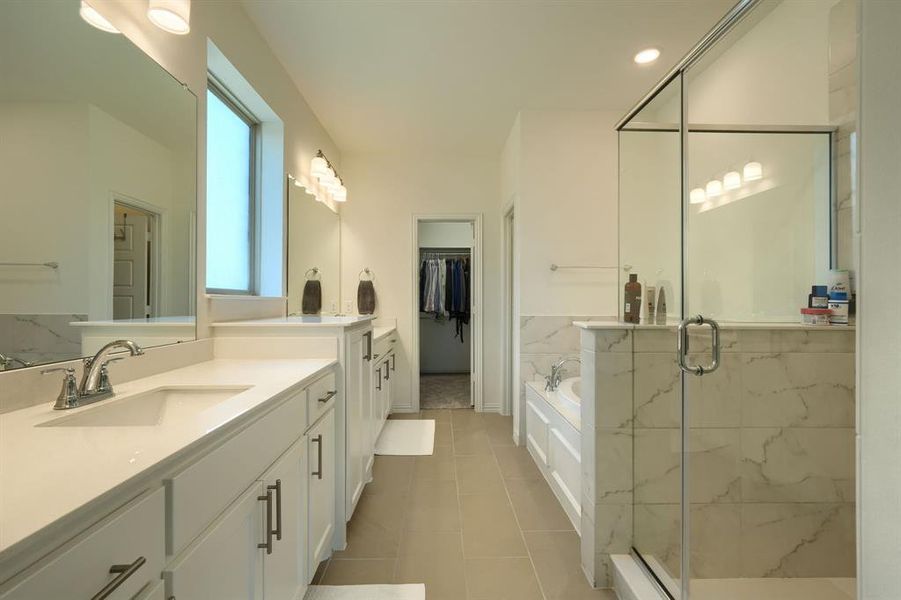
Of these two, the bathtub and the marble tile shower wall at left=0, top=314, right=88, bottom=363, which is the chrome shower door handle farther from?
the marble tile shower wall at left=0, top=314, right=88, bottom=363

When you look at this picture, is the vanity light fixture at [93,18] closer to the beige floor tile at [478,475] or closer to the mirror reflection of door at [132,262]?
the mirror reflection of door at [132,262]

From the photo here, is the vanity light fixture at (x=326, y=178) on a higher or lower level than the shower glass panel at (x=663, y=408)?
higher

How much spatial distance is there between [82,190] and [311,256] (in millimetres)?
1993

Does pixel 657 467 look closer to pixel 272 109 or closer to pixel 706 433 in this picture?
pixel 706 433

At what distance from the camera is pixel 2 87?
0.87 metres

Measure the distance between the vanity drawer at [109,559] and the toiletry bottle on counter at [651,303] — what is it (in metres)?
1.64

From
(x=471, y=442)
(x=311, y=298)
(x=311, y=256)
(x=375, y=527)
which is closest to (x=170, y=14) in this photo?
(x=311, y=256)

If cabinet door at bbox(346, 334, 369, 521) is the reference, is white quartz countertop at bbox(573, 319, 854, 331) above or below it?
Answer: above

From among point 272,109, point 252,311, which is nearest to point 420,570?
point 252,311

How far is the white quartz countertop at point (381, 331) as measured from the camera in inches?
112

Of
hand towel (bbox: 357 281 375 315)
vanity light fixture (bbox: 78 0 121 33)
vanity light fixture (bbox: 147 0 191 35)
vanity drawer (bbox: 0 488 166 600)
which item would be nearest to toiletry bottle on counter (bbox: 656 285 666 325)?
vanity drawer (bbox: 0 488 166 600)

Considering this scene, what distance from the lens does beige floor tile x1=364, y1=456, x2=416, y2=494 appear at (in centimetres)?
224

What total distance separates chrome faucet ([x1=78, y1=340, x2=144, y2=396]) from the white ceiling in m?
1.81

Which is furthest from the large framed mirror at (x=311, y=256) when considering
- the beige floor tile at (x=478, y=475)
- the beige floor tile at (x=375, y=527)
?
the beige floor tile at (x=478, y=475)
